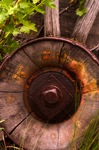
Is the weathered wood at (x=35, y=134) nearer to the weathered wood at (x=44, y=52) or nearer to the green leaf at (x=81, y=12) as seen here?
the weathered wood at (x=44, y=52)

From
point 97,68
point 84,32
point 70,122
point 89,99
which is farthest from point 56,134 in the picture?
point 84,32

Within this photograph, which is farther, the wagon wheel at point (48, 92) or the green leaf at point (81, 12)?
the green leaf at point (81, 12)

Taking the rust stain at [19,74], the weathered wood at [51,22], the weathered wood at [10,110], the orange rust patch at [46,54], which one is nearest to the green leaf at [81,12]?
the weathered wood at [51,22]

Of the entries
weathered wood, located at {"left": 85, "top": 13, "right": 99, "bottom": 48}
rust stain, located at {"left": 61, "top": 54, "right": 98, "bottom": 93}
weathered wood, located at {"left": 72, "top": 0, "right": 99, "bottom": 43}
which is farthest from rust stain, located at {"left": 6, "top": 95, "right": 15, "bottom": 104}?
weathered wood, located at {"left": 85, "top": 13, "right": 99, "bottom": 48}

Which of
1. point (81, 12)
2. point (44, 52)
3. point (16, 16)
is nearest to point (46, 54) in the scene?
point (44, 52)

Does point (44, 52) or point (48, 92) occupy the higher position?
point (44, 52)

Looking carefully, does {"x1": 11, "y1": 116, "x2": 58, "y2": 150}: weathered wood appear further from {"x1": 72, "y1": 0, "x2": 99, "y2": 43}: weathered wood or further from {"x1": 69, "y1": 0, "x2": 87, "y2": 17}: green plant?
{"x1": 69, "y1": 0, "x2": 87, "y2": 17}: green plant

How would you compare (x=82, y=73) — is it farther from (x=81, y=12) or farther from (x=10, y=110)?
(x=10, y=110)
